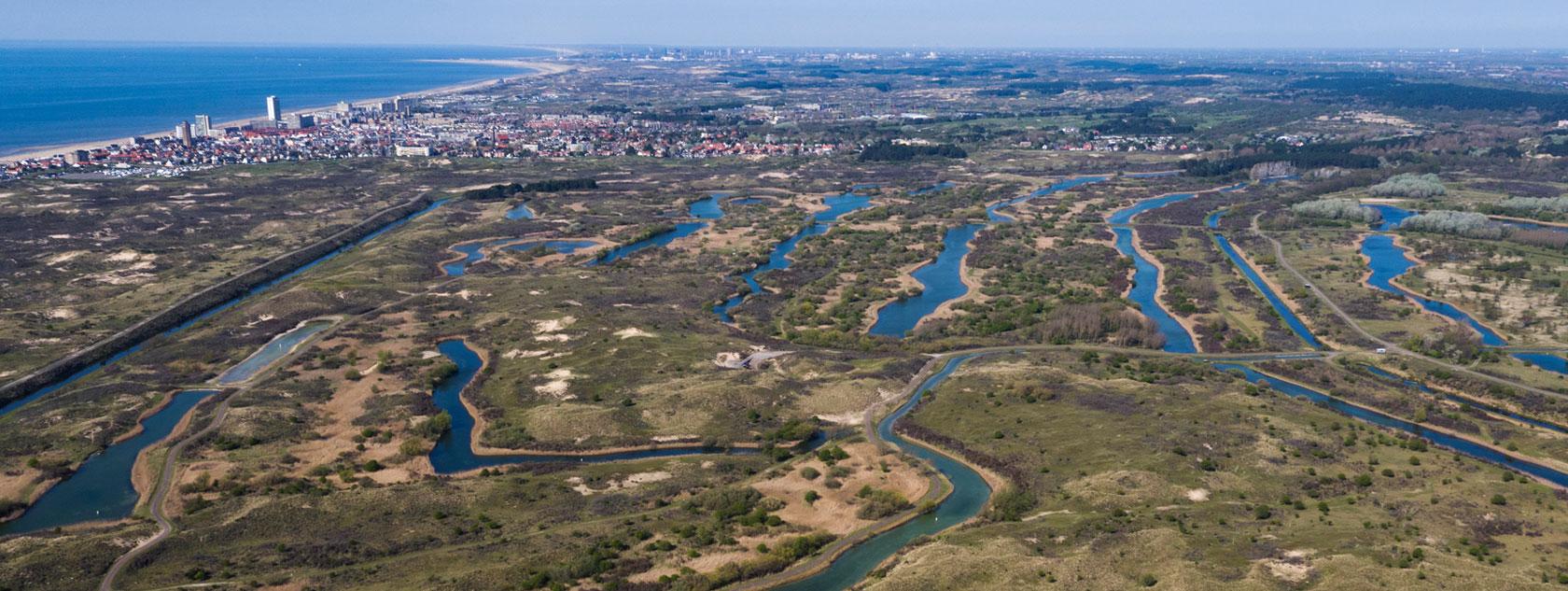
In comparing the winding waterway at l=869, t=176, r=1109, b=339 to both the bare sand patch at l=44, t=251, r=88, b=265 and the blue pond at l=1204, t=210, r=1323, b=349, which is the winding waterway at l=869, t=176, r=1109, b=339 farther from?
the bare sand patch at l=44, t=251, r=88, b=265

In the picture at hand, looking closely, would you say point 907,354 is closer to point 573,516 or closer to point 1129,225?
point 573,516

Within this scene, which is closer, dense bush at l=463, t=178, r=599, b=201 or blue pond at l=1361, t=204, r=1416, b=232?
blue pond at l=1361, t=204, r=1416, b=232

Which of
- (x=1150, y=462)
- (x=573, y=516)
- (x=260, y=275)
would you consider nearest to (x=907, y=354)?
(x=1150, y=462)

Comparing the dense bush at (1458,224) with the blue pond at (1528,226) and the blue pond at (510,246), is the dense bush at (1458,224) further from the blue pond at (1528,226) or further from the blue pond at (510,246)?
the blue pond at (510,246)

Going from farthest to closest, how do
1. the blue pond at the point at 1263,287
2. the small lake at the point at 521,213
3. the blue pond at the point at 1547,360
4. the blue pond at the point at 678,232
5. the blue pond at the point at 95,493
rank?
1. the small lake at the point at 521,213
2. the blue pond at the point at 678,232
3. the blue pond at the point at 1263,287
4. the blue pond at the point at 1547,360
5. the blue pond at the point at 95,493

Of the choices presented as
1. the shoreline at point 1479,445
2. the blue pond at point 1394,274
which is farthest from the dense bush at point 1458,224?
the shoreline at point 1479,445

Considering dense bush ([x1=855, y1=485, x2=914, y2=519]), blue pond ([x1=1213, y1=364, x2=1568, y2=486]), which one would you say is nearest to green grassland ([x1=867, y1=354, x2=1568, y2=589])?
blue pond ([x1=1213, y1=364, x2=1568, y2=486])
